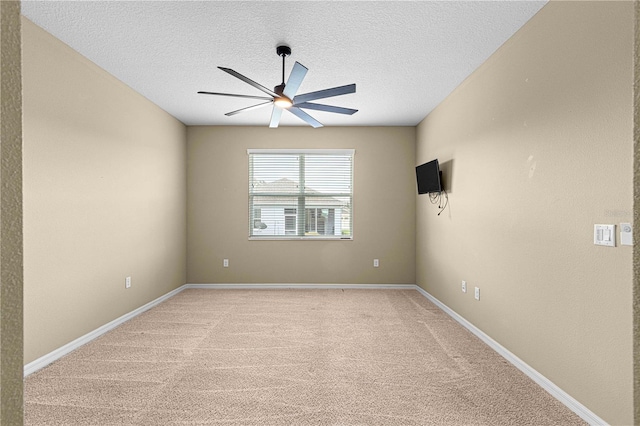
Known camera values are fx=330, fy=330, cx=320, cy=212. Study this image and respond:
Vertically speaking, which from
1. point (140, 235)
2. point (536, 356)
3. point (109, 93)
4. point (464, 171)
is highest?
point (109, 93)

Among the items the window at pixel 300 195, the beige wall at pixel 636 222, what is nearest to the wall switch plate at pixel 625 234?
the beige wall at pixel 636 222

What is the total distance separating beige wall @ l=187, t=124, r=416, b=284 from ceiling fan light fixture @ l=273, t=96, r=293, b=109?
247 centimetres

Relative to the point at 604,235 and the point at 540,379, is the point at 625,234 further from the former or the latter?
the point at 540,379

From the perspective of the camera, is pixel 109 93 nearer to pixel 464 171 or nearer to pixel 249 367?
pixel 249 367

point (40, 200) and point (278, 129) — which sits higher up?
point (278, 129)

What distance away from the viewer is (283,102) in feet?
9.29

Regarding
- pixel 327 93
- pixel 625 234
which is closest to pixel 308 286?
pixel 327 93

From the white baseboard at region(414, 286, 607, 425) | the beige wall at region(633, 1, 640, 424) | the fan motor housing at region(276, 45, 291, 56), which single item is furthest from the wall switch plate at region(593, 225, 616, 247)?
the fan motor housing at region(276, 45, 291, 56)

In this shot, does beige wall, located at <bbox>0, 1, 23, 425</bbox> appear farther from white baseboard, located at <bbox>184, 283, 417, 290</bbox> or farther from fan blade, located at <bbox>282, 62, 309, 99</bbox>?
white baseboard, located at <bbox>184, 283, 417, 290</bbox>

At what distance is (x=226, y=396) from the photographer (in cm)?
214

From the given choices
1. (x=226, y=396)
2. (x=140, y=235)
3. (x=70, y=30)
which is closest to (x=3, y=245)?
(x=226, y=396)

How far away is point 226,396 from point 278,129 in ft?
13.4

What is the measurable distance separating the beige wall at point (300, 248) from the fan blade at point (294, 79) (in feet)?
8.60

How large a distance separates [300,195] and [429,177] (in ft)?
6.90
